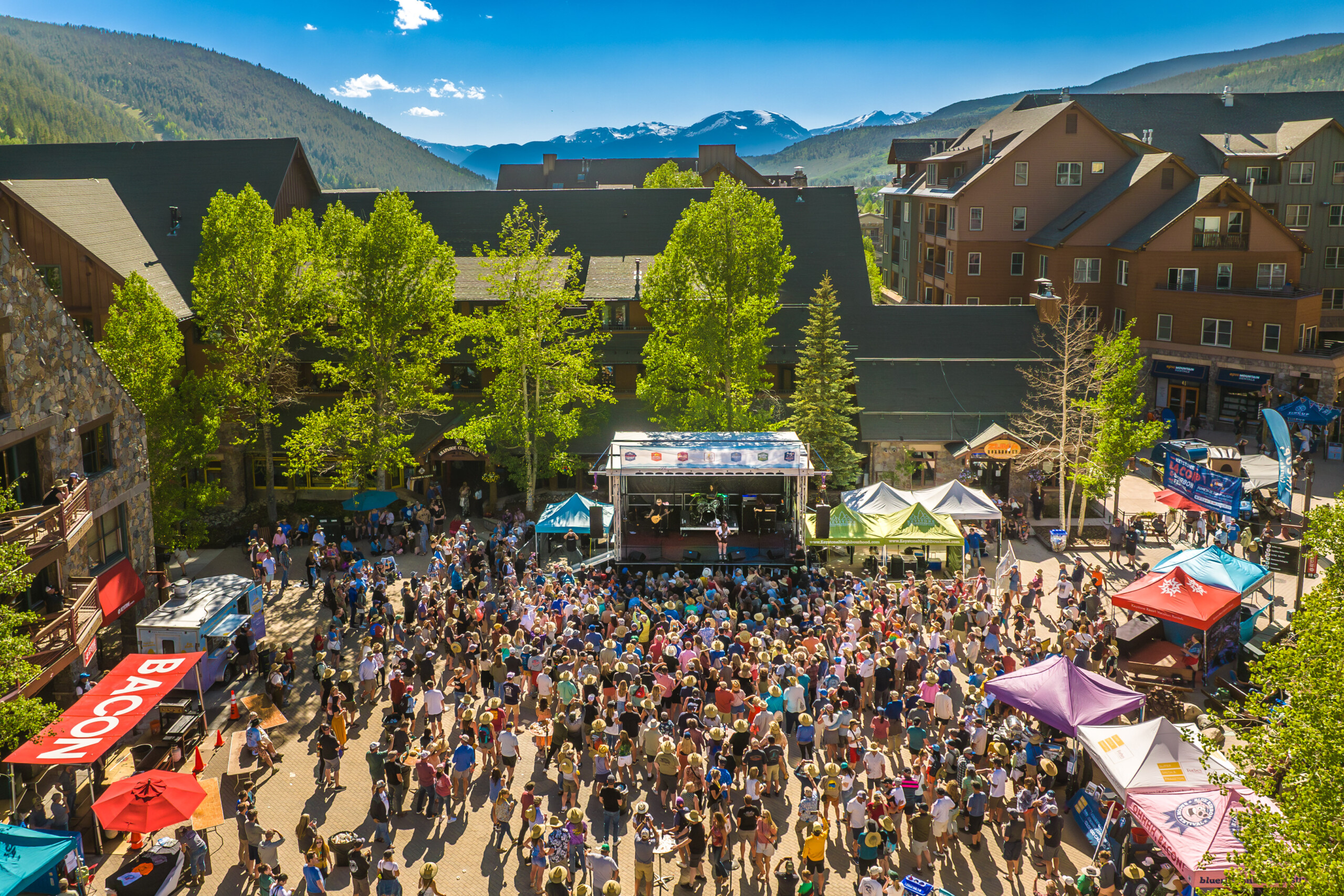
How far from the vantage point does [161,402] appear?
95.0ft

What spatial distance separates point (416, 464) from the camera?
33219 millimetres

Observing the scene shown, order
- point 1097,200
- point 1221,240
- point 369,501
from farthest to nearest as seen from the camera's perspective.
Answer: point 1097,200, point 1221,240, point 369,501

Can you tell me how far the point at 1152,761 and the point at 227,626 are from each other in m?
19.7

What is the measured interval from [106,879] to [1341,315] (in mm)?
60088

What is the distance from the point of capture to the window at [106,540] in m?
23.5

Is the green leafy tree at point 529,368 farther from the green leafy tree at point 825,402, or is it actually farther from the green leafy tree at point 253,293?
the green leafy tree at point 825,402

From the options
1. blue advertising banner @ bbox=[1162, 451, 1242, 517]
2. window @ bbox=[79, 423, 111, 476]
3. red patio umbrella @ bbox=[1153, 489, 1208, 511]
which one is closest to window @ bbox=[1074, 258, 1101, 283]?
blue advertising banner @ bbox=[1162, 451, 1242, 517]

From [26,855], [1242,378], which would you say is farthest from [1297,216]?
[26,855]

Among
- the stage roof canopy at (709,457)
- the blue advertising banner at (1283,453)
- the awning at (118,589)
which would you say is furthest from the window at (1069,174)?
the awning at (118,589)

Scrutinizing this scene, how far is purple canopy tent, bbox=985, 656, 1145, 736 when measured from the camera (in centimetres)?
1753

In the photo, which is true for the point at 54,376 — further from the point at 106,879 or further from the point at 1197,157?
the point at 1197,157

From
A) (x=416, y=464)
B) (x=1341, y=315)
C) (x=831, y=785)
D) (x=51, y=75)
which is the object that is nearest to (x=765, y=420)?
(x=416, y=464)

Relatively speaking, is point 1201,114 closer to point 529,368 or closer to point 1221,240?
point 1221,240

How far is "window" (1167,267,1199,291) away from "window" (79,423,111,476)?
148ft
